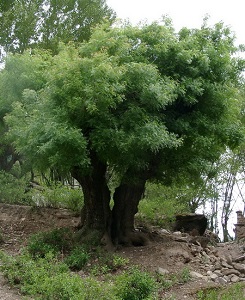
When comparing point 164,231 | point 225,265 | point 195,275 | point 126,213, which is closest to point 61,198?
point 126,213

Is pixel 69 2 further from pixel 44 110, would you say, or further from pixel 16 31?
pixel 44 110

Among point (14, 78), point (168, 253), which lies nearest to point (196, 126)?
point (168, 253)

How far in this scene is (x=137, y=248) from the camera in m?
11.6

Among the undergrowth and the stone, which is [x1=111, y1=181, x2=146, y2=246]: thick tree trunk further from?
the stone

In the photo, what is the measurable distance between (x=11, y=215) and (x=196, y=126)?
6.43 meters

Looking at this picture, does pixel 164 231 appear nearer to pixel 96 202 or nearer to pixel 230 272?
pixel 96 202

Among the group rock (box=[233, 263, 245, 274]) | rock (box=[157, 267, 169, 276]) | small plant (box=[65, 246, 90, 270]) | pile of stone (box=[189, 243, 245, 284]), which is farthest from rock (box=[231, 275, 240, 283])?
small plant (box=[65, 246, 90, 270])

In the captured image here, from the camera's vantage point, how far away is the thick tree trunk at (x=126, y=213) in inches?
475

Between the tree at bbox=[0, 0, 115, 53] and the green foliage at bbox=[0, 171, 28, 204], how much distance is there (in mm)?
5811

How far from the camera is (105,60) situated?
9609 mm

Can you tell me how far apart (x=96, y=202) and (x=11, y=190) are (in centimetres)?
475

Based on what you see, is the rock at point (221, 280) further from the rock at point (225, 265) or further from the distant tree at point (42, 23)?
the distant tree at point (42, 23)

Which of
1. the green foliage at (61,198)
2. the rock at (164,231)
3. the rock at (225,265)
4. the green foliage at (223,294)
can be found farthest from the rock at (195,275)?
the green foliage at (61,198)

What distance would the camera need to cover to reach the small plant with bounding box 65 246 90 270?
9734 mm
